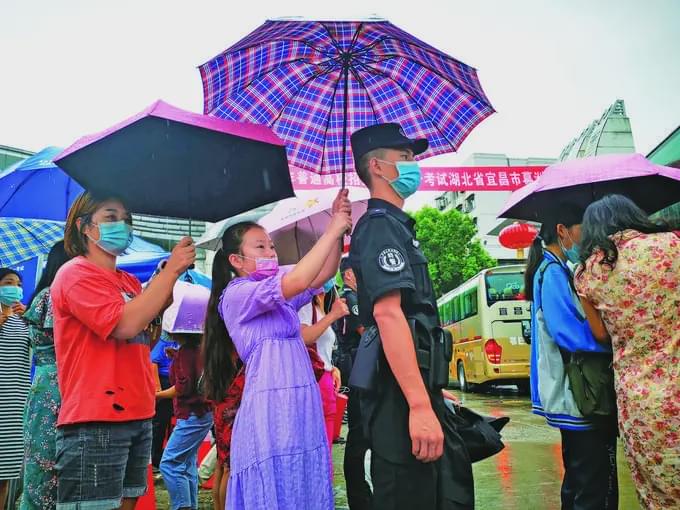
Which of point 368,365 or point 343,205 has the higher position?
point 343,205

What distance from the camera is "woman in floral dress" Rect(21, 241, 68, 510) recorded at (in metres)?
2.61

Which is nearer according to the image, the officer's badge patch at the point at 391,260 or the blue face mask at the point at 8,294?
the officer's badge patch at the point at 391,260

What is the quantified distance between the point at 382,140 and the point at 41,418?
204 centimetres

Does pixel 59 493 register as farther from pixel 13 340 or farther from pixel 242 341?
pixel 13 340

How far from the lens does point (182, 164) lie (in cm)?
289

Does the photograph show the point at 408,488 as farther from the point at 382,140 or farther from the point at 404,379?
the point at 382,140

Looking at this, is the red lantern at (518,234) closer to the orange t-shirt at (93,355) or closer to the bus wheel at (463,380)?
the bus wheel at (463,380)

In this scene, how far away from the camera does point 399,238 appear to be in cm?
218

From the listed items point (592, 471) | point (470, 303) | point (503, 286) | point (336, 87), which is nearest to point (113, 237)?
point (336, 87)

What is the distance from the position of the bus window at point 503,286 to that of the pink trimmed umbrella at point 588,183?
10287mm

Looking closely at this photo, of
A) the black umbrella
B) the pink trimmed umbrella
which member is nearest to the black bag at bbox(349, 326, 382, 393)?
the black umbrella

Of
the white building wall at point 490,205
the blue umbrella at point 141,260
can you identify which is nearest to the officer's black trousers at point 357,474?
the blue umbrella at point 141,260

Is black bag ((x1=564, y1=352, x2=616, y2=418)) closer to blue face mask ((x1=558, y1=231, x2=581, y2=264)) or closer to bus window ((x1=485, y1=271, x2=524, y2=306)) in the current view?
blue face mask ((x1=558, y1=231, x2=581, y2=264))

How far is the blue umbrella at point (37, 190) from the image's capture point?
3.99m
